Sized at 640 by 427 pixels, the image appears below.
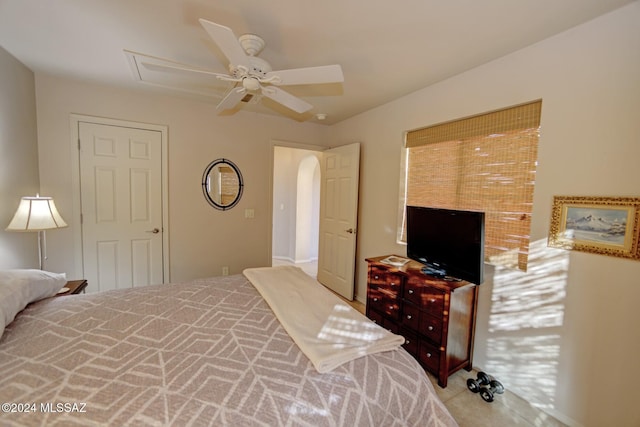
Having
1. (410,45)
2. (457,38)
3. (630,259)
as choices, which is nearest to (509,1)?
(457,38)

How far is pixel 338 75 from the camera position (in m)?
1.61

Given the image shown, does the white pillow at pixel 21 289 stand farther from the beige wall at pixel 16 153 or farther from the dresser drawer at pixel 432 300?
the dresser drawer at pixel 432 300

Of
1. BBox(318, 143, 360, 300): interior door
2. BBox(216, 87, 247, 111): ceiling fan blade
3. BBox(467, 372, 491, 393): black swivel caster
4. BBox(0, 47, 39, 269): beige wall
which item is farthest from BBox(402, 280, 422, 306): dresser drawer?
BBox(0, 47, 39, 269): beige wall

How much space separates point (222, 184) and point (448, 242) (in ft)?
8.82

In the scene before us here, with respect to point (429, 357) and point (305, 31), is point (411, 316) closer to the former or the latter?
point (429, 357)

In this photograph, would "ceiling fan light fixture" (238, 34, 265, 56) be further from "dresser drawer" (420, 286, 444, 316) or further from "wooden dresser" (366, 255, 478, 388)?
"dresser drawer" (420, 286, 444, 316)

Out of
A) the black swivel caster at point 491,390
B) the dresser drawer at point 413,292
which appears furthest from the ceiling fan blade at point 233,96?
the black swivel caster at point 491,390

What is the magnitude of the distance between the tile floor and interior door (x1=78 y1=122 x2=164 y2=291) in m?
3.14

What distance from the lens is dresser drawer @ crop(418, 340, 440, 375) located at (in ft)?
6.58

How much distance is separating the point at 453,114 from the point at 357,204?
1.52 meters

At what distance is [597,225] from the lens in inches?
61.4

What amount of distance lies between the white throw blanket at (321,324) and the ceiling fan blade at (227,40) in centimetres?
145

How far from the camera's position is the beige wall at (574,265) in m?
1.47

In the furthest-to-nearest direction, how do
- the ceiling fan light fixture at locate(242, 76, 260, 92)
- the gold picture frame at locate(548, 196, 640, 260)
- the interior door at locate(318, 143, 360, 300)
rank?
the interior door at locate(318, 143, 360, 300) → the ceiling fan light fixture at locate(242, 76, 260, 92) → the gold picture frame at locate(548, 196, 640, 260)
